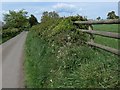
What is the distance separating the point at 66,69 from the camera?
345 inches

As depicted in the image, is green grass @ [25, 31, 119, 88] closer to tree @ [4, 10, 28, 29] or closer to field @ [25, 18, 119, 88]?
field @ [25, 18, 119, 88]

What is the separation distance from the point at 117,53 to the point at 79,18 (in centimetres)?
629

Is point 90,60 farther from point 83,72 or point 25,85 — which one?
point 25,85

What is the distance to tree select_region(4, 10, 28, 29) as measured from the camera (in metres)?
114

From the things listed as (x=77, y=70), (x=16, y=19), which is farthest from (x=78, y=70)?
(x=16, y=19)

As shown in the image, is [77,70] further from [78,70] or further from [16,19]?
[16,19]

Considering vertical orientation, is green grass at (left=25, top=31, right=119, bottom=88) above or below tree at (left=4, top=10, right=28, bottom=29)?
below

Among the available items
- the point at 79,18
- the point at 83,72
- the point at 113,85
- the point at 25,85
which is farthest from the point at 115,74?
the point at 79,18

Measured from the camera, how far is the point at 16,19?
115 meters

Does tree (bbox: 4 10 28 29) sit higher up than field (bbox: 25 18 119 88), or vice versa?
tree (bbox: 4 10 28 29)

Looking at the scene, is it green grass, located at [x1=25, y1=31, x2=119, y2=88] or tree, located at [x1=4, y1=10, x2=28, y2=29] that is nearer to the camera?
green grass, located at [x1=25, y1=31, x2=119, y2=88]

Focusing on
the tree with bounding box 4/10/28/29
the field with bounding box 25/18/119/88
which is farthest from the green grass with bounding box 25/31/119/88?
the tree with bounding box 4/10/28/29

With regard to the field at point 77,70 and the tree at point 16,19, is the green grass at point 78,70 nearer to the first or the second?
the field at point 77,70

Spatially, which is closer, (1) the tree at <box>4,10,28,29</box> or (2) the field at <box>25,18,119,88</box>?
(2) the field at <box>25,18,119,88</box>
